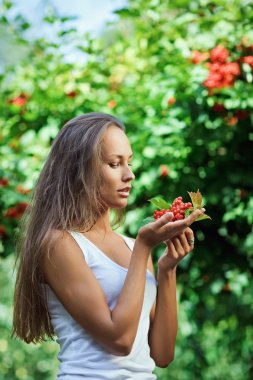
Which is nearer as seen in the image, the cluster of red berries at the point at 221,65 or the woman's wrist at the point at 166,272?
the woman's wrist at the point at 166,272

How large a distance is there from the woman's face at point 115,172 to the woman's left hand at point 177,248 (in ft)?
0.44

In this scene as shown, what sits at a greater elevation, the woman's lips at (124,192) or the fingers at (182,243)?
the woman's lips at (124,192)

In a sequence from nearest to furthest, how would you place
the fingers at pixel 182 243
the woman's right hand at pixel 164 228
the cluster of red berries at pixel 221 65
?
1. the woman's right hand at pixel 164 228
2. the fingers at pixel 182 243
3. the cluster of red berries at pixel 221 65

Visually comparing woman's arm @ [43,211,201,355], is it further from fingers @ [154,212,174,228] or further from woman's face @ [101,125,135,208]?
woman's face @ [101,125,135,208]

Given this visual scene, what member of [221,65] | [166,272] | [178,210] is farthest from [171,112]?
[178,210]

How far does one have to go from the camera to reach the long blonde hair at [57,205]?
1.59 metres

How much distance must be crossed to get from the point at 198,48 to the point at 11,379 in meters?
3.90

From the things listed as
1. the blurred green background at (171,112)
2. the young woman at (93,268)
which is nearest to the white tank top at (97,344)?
A: the young woman at (93,268)

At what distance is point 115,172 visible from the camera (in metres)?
1.60

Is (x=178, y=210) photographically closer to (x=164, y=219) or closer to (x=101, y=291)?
(x=164, y=219)

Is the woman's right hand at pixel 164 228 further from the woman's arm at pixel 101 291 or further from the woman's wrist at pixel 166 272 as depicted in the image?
the woman's wrist at pixel 166 272

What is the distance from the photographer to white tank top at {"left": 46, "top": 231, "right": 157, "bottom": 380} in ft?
4.92

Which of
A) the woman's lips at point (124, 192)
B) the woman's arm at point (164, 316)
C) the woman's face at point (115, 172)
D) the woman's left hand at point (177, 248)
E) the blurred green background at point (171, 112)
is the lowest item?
the blurred green background at point (171, 112)

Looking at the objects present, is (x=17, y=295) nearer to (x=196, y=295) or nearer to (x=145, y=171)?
(x=145, y=171)
